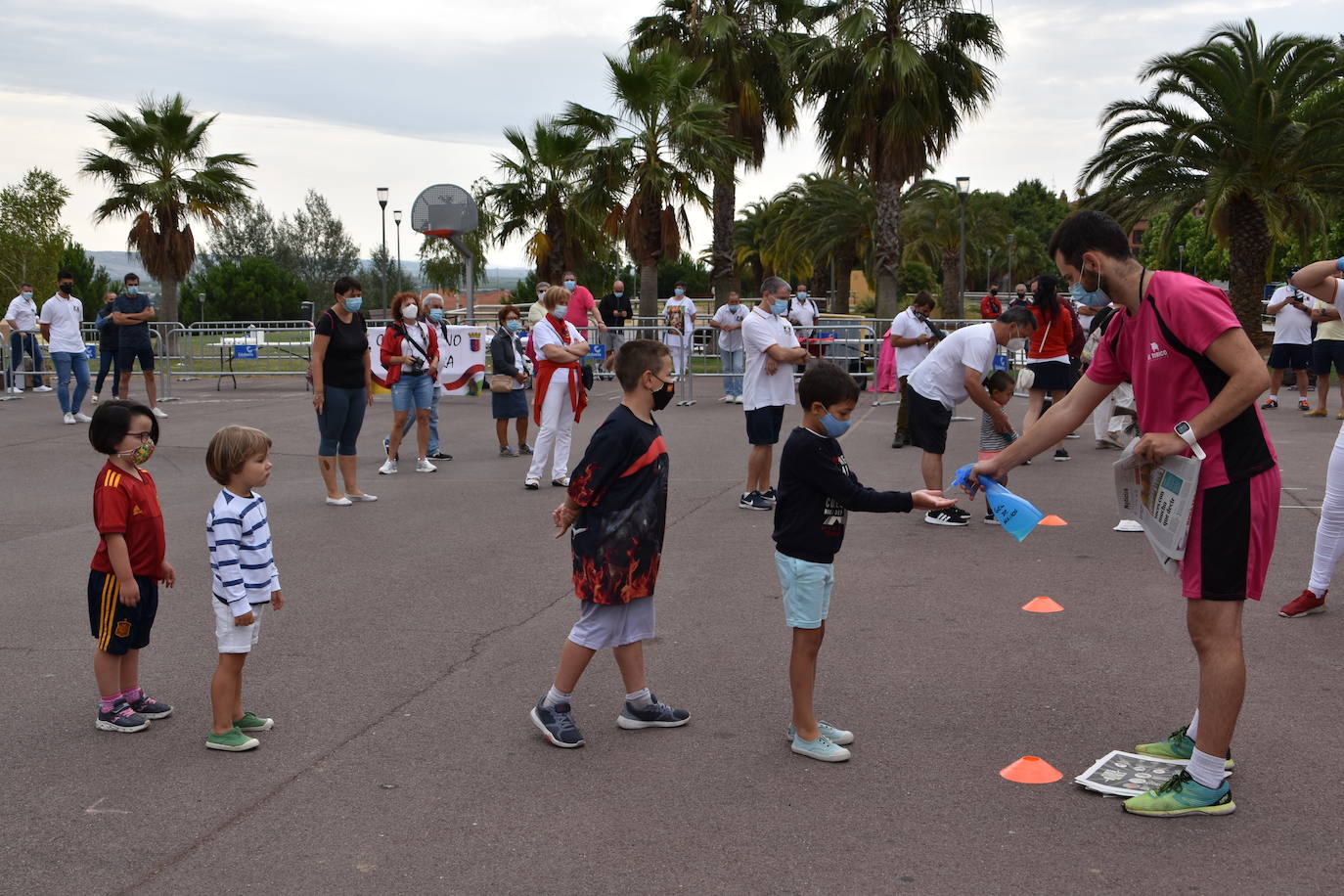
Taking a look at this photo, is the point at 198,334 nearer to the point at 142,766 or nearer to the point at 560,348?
the point at 560,348

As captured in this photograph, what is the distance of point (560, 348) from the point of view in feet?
32.4

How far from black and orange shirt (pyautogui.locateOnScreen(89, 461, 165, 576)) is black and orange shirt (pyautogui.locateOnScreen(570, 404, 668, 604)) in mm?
1642

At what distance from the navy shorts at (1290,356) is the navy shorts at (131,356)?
15.0 metres

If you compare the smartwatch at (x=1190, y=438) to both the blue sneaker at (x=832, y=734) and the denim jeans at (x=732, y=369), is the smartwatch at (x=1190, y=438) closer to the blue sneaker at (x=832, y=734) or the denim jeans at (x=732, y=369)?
the blue sneaker at (x=832, y=734)

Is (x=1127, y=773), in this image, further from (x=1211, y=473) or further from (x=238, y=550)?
(x=238, y=550)

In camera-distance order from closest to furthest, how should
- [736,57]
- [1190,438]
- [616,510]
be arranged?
[1190,438] < [616,510] < [736,57]

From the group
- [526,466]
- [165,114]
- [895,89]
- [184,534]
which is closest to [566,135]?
[895,89]

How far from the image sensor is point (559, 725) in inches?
177

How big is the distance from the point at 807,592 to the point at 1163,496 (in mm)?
1255

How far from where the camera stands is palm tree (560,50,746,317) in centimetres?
2659

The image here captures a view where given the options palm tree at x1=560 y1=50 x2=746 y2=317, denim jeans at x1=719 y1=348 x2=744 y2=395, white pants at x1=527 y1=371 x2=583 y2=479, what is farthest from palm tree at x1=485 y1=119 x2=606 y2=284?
white pants at x1=527 y1=371 x2=583 y2=479

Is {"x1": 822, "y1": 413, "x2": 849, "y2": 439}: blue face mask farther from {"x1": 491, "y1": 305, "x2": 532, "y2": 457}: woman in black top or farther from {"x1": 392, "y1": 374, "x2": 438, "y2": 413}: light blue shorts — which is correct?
{"x1": 491, "y1": 305, "x2": 532, "y2": 457}: woman in black top

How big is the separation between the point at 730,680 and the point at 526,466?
7.10m

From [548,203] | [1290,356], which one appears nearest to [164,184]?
[548,203]
